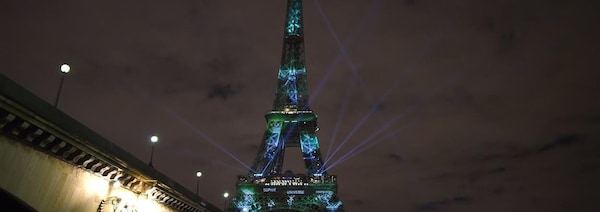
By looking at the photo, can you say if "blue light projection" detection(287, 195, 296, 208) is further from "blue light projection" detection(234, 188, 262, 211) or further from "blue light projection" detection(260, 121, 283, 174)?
"blue light projection" detection(260, 121, 283, 174)

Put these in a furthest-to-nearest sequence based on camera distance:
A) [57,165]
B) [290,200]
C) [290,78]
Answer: [290,78], [290,200], [57,165]

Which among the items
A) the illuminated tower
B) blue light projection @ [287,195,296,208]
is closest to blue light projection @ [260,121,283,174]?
the illuminated tower

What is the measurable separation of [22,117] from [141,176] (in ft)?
25.2

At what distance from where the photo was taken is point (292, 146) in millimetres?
80438

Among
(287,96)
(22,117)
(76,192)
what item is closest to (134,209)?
(76,192)

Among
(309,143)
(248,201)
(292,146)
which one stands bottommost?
(248,201)

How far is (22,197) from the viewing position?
43.3ft

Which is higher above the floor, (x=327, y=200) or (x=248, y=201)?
(x=248, y=201)

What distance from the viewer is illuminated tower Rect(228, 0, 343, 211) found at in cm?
6366

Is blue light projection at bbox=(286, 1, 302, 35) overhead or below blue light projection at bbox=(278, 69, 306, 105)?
overhead

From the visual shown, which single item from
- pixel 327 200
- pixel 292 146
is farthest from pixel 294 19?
pixel 327 200

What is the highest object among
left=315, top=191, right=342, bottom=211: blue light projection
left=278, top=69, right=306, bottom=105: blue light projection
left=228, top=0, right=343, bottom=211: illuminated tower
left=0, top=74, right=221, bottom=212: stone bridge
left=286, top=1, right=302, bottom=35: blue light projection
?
left=286, top=1, right=302, bottom=35: blue light projection

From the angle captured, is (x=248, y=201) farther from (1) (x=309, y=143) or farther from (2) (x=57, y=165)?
(2) (x=57, y=165)

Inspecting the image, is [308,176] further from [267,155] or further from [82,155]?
[82,155]
